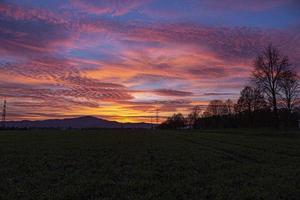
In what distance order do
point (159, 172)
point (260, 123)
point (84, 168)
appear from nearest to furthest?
point (159, 172), point (84, 168), point (260, 123)

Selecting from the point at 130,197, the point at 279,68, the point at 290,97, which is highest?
the point at 279,68

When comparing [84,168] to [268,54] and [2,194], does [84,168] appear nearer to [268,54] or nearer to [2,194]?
[2,194]

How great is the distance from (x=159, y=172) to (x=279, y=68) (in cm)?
6878

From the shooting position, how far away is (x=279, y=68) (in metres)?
78.4

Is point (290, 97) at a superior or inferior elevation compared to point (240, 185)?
superior

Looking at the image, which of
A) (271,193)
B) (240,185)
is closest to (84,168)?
(240,185)

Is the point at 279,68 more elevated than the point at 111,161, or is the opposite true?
the point at 279,68

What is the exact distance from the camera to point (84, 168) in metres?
18.4

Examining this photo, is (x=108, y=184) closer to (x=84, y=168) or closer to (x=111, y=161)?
(x=84, y=168)

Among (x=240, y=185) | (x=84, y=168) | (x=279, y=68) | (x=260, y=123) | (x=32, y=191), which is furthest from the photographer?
(x=260, y=123)

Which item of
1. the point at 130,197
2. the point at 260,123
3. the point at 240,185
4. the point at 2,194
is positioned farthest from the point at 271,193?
the point at 260,123

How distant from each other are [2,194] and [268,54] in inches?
3038

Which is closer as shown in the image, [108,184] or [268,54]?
[108,184]

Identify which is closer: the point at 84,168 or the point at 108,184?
the point at 108,184
